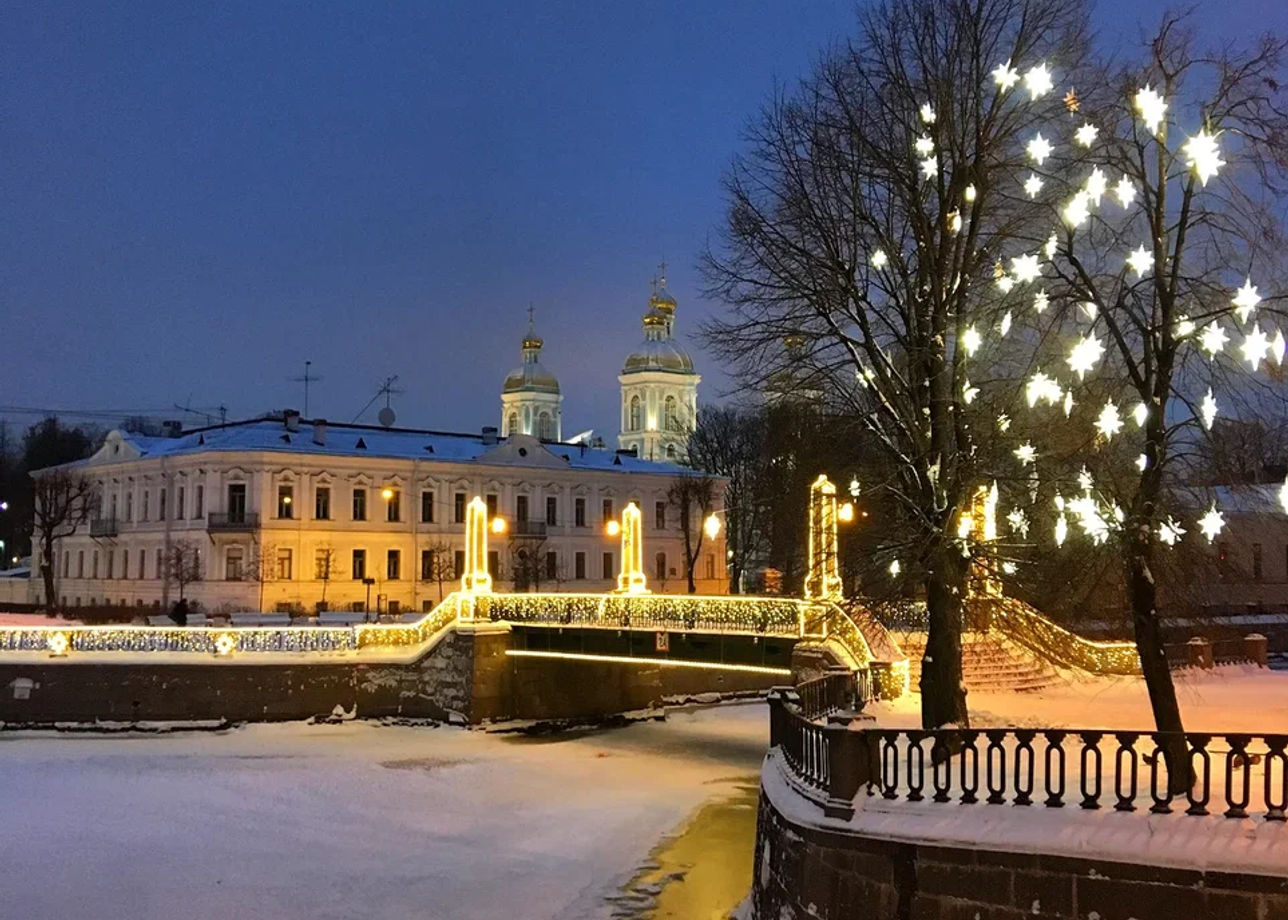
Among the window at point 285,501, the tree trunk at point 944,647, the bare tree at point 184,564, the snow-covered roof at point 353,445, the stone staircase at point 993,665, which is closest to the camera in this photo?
the tree trunk at point 944,647

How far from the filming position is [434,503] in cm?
6156

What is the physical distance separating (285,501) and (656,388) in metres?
49.1

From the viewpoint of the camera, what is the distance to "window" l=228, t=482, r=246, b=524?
5575cm

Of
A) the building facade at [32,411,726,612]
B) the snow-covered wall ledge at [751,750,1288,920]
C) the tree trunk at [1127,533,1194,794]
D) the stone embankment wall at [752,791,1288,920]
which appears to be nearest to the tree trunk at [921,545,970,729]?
the tree trunk at [1127,533,1194,794]

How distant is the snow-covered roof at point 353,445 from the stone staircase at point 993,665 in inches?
1431

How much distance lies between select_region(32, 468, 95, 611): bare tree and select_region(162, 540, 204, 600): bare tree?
661 centimetres

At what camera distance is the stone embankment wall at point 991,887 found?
10.6 metres

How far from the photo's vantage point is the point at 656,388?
102 meters

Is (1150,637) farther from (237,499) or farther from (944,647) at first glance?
(237,499)

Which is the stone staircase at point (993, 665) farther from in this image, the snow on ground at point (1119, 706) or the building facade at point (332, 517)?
the building facade at point (332, 517)

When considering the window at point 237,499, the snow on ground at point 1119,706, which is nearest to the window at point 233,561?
the window at point 237,499

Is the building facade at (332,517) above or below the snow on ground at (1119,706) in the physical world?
above

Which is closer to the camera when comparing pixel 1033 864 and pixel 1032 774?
pixel 1033 864

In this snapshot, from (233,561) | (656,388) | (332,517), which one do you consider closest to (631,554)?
(332,517)
